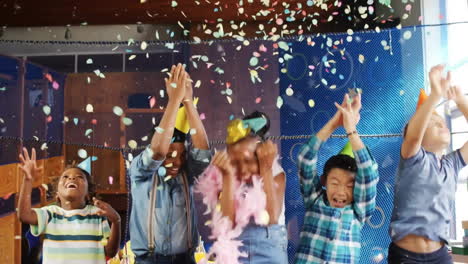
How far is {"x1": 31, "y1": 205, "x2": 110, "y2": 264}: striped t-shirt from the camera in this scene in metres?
2.04

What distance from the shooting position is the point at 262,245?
202cm

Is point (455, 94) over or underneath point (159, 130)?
over

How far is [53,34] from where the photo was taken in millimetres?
3939

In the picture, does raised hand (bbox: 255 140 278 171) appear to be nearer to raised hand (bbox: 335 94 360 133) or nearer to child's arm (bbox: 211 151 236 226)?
child's arm (bbox: 211 151 236 226)

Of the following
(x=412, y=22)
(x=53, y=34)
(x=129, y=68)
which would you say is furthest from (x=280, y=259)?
(x=53, y=34)

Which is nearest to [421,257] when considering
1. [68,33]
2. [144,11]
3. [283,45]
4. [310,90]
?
[310,90]

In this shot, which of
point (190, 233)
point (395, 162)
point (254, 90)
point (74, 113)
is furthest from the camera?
point (74, 113)

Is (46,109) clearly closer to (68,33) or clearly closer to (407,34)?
(68,33)

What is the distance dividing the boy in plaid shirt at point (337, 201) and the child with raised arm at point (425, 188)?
125 millimetres

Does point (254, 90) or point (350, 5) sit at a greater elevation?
point (350, 5)

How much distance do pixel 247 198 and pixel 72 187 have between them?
0.75 metres

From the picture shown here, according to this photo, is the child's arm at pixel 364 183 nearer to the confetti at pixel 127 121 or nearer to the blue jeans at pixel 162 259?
the blue jeans at pixel 162 259

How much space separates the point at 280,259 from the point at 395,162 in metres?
0.74

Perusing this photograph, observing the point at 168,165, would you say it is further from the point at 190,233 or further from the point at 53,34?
the point at 53,34
